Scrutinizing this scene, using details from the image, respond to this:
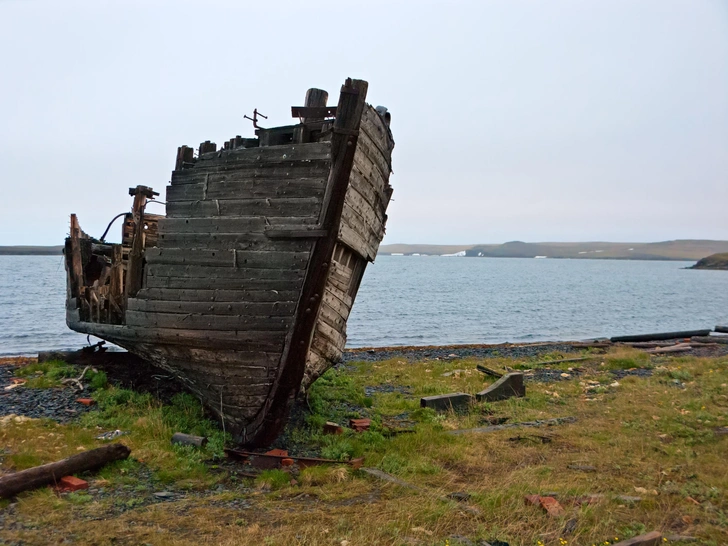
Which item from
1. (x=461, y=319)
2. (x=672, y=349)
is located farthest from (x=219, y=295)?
(x=461, y=319)

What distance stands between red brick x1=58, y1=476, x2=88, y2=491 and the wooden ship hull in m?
2.10

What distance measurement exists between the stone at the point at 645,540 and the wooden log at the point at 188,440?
5018mm

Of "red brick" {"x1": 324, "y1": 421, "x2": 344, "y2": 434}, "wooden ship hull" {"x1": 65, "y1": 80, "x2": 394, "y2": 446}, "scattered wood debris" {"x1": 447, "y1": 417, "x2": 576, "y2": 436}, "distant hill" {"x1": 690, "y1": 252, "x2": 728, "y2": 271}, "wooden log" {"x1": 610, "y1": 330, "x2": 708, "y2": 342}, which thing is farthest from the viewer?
"distant hill" {"x1": 690, "y1": 252, "x2": 728, "y2": 271}

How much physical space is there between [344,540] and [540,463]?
343 centimetres

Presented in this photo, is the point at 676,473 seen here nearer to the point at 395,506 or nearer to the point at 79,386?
the point at 395,506

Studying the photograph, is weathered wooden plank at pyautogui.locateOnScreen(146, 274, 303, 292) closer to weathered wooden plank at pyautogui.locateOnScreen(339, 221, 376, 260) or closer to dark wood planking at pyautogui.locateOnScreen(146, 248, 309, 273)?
dark wood planking at pyautogui.locateOnScreen(146, 248, 309, 273)

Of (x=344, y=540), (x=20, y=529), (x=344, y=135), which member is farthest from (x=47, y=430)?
(x=344, y=135)

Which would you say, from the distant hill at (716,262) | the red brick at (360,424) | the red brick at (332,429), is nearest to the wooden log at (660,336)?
the red brick at (360,424)

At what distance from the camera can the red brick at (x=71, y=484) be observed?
6.32 metres

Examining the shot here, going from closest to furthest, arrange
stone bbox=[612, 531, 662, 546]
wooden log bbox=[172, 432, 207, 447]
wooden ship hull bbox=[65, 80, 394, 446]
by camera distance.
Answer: stone bbox=[612, 531, 662, 546] < wooden ship hull bbox=[65, 80, 394, 446] < wooden log bbox=[172, 432, 207, 447]

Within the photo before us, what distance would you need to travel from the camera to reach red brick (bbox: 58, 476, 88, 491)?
632 centimetres

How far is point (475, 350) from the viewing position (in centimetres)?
2094

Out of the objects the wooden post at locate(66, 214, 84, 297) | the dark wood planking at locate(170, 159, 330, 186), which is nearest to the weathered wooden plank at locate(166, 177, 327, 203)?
the dark wood planking at locate(170, 159, 330, 186)

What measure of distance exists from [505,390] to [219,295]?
635cm
